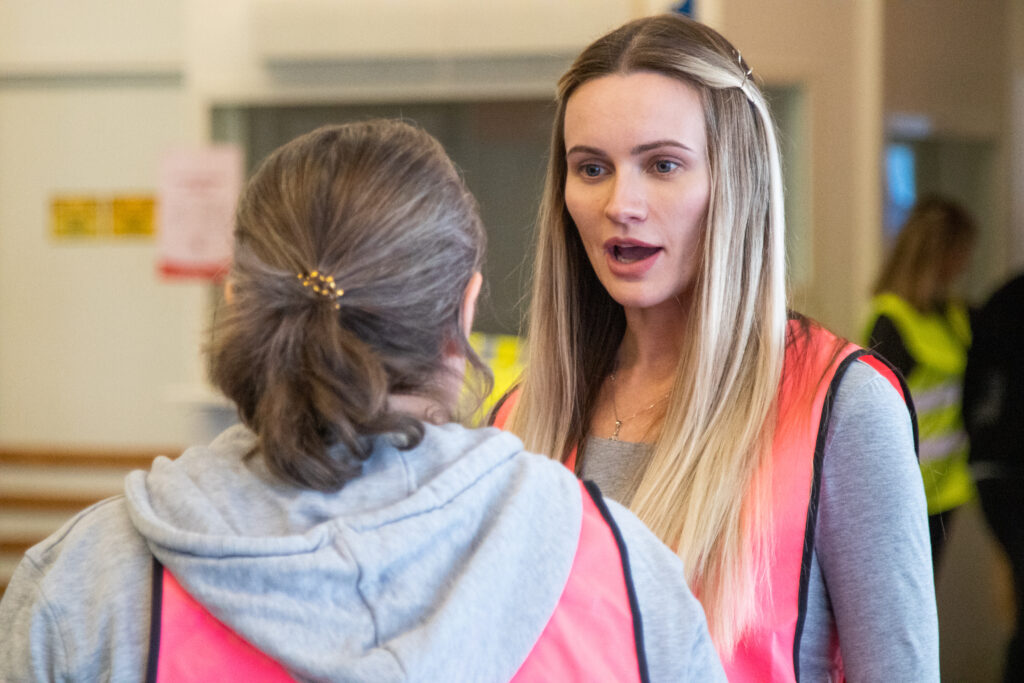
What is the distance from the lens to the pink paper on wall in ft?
13.9

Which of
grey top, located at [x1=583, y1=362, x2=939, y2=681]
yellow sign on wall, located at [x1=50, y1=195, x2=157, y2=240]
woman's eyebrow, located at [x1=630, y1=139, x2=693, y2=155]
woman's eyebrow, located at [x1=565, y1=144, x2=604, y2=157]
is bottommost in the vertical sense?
yellow sign on wall, located at [x1=50, y1=195, x2=157, y2=240]

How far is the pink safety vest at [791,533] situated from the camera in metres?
1.16

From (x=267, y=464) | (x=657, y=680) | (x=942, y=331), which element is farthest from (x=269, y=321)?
(x=942, y=331)

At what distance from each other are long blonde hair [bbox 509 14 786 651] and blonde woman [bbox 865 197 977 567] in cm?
209

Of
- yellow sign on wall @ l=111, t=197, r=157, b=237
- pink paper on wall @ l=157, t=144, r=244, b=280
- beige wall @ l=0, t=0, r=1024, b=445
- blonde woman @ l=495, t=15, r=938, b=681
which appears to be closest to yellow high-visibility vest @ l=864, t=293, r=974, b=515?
beige wall @ l=0, t=0, r=1024, b=445

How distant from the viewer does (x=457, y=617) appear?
818 mm

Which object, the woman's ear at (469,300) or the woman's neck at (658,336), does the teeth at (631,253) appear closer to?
the woman's neck at (658,336)

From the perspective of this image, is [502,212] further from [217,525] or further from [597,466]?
[217,525]

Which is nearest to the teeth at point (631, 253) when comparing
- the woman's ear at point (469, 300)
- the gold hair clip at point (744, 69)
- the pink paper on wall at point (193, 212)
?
the gold hair clip at point (744, 69)

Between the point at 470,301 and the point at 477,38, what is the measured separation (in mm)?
3603

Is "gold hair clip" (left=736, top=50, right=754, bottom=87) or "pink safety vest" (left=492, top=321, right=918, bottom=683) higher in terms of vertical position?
"gold hair clip" (left=736, top=50, right=754, bottom=87)

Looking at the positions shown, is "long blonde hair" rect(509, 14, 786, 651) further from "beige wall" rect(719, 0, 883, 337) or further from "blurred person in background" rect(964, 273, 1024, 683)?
"beige wall" rect(719, 0, 883, 337)

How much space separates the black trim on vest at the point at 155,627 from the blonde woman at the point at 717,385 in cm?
60

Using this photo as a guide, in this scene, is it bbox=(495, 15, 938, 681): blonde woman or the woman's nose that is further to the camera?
the woman's nose
